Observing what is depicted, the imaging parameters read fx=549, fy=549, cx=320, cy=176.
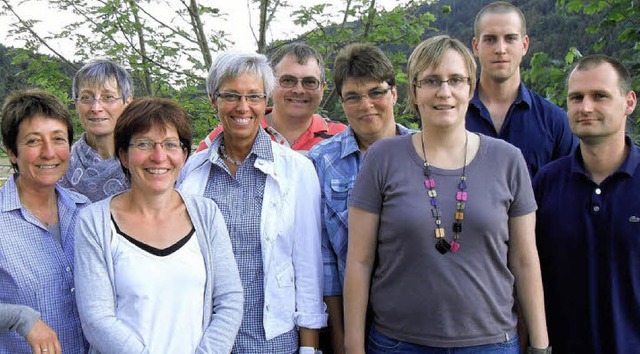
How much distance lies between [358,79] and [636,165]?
4.84 ft

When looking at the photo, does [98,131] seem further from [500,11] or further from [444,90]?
[500,11]

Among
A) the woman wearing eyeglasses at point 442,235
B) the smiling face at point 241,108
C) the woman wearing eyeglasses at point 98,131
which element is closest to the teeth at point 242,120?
the smiling face at point 241,108

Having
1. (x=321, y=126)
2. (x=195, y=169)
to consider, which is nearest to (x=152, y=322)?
(x=195, y=169)

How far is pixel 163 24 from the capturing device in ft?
17.1

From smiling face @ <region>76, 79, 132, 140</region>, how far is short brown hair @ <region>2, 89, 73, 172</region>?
0.46 meters

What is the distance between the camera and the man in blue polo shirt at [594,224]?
2652 millimetres

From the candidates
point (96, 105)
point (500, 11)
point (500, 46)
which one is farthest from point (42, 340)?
point (500, 11)

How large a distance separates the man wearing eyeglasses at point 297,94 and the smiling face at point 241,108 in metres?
0.82

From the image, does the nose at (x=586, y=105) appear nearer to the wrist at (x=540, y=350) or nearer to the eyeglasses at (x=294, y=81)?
the wrist at (x=540, y=350)

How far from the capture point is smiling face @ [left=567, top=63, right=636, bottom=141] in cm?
280

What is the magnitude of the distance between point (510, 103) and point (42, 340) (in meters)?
2.87

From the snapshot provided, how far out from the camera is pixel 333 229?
2.93m

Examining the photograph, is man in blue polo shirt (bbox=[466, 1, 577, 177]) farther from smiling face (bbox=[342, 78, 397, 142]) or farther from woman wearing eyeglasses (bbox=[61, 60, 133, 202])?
woman wearing eyeglasses (bbox=[61, 60, 133, 202])

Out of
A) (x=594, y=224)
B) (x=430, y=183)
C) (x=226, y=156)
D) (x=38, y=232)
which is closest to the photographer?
(x=430, y=183)
